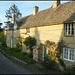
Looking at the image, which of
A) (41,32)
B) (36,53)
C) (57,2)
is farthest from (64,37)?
(57,2)

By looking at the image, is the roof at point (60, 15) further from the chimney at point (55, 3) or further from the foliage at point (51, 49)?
the foliage at point (51, 49)

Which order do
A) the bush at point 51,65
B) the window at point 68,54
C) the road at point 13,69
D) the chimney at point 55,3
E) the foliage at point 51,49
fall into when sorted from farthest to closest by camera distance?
the chimney at point 55,3, the foliage at point 51,49, the bush at point 51,65, the window at point 68,54, the road at point 13,69

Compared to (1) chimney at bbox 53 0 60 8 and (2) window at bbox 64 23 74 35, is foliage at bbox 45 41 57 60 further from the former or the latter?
(1) chimney at bbox 53 0 60 8

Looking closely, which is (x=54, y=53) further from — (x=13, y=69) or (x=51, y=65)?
(x=13, y=69)

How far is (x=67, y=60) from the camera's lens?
28.3 feet

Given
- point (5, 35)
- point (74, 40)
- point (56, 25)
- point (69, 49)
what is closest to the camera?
point (74, 40)

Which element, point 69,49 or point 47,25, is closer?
point 69,49

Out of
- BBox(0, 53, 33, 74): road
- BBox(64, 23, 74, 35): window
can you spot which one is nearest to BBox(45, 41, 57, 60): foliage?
BBox(64, 23, 74, 35): window

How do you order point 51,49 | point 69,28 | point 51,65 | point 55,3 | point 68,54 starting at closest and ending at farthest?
point 68,54 → point 69,28 → point 51,65 → point 51,49 → point 55,3

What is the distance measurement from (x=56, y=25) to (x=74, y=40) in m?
2.97

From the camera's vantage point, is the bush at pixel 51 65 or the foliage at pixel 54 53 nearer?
the foliage at pixel 54 53

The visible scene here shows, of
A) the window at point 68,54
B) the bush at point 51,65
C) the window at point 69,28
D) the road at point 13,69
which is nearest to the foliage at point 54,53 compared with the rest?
the bush at point 51,65

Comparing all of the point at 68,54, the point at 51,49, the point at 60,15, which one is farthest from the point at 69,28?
the point at 51,49

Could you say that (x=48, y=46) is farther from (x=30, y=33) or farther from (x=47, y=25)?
(x=30, y=33)
